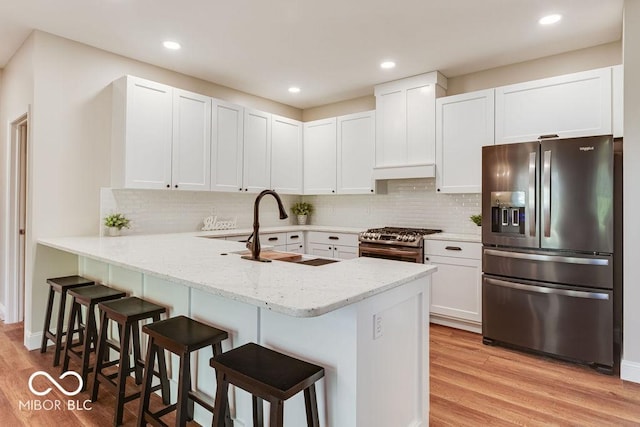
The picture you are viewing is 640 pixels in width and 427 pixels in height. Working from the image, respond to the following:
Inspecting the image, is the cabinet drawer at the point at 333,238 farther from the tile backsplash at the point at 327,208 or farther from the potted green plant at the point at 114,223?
the potted green plant at the point at 114,223

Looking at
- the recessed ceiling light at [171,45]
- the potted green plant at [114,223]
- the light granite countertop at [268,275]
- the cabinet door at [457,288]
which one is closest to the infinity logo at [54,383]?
the light granite countertop at [268,275]

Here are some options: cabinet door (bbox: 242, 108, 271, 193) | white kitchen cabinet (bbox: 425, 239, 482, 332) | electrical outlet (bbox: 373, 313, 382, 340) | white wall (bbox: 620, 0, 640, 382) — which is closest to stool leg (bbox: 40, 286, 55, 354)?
cabinet door (bbox: 242, 108, 271, 193)

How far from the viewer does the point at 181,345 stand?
1.70 metres

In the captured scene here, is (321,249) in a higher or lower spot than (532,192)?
lower

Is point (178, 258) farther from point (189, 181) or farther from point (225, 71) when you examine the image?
point (225, 71)

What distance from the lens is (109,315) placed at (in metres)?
2.23

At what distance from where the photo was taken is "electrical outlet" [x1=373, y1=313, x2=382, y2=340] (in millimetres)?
1516

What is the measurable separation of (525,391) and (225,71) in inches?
156

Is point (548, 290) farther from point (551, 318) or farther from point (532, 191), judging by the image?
point (532, 191)

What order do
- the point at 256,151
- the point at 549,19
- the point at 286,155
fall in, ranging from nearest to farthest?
1. the point at 549,19
2. the point at 256,151
3. the point at 286,155

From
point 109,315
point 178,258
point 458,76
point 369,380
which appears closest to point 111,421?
point 109,315

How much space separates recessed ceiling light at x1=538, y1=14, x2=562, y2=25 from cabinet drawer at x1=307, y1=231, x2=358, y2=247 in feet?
8.70

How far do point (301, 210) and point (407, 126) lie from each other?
6.66 feet

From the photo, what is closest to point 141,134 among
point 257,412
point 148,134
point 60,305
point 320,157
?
point 148,134
